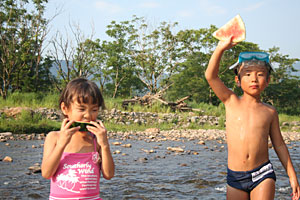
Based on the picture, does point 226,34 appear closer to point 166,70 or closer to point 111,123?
point 111,123

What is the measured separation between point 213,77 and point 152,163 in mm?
4466

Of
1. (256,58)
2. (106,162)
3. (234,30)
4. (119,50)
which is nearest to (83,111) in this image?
(106,162)

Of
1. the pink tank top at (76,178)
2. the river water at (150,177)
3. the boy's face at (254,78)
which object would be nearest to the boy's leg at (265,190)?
the boy's face at (254,78)

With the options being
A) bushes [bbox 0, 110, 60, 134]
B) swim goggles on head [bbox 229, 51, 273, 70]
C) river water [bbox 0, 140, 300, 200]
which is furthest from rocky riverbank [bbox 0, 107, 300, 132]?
swim goggles on head [bbox 229, 51, 273, 70]

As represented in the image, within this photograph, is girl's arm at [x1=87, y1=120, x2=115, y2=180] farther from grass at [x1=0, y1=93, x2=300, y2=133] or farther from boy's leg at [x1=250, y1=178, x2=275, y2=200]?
grass at [x1=0, y1=93, x2=300, y2=133]

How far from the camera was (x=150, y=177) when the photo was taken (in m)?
5.54

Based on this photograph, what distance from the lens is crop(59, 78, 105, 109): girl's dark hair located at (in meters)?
2.15

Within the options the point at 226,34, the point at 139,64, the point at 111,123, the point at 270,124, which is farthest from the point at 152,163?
the point at 139,64

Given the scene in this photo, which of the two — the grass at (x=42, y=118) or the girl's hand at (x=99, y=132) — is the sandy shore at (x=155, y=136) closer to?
the grass at (x=42, y=118)

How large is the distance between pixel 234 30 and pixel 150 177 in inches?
145

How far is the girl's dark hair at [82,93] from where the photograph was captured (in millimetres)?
2147

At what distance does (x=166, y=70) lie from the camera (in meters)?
36.7

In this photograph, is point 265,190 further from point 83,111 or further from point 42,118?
point 42,118

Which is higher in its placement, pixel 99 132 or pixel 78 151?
pixel 99 132
